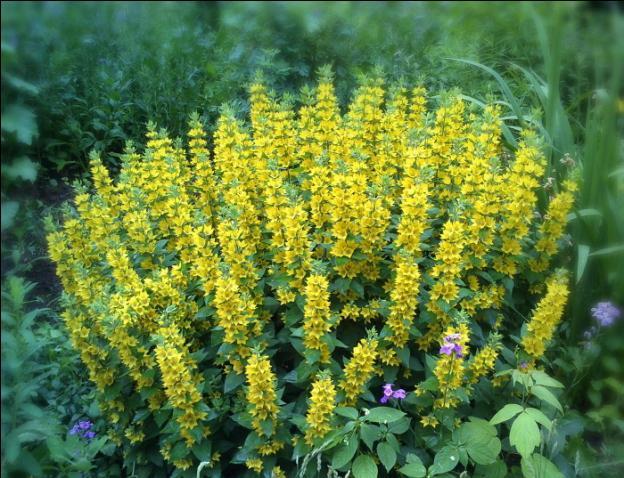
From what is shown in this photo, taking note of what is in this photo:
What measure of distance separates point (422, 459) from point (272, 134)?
4.96ft

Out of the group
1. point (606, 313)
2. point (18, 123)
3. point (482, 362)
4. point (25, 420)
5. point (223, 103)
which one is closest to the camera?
point (18, 123)

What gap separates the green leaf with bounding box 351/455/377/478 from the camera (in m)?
2.27

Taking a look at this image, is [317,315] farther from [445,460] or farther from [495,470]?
[495,470]

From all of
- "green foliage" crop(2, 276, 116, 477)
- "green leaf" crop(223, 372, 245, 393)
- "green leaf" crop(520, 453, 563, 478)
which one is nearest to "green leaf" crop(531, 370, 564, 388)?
"green leaf" crop(520, 453, 563, 478)

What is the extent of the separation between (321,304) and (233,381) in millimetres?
456

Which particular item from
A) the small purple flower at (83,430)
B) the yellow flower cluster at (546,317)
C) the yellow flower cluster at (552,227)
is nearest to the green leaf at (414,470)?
the yellow flower cluster at (546,317)

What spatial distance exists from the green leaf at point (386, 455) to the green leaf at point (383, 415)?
0.28ft

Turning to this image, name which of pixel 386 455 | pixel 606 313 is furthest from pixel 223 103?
pixel 606 313

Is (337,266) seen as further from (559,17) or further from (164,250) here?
(559,17)

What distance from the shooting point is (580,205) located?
298cm

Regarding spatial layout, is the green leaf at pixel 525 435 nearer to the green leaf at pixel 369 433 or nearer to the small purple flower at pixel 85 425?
the green leaf at pixel 369 433

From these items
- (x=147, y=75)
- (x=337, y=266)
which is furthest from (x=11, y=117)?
(x=147, y=75)

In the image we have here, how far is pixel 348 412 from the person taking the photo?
231 centimetres

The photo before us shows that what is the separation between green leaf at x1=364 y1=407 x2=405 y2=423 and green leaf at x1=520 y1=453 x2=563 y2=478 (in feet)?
1.57
